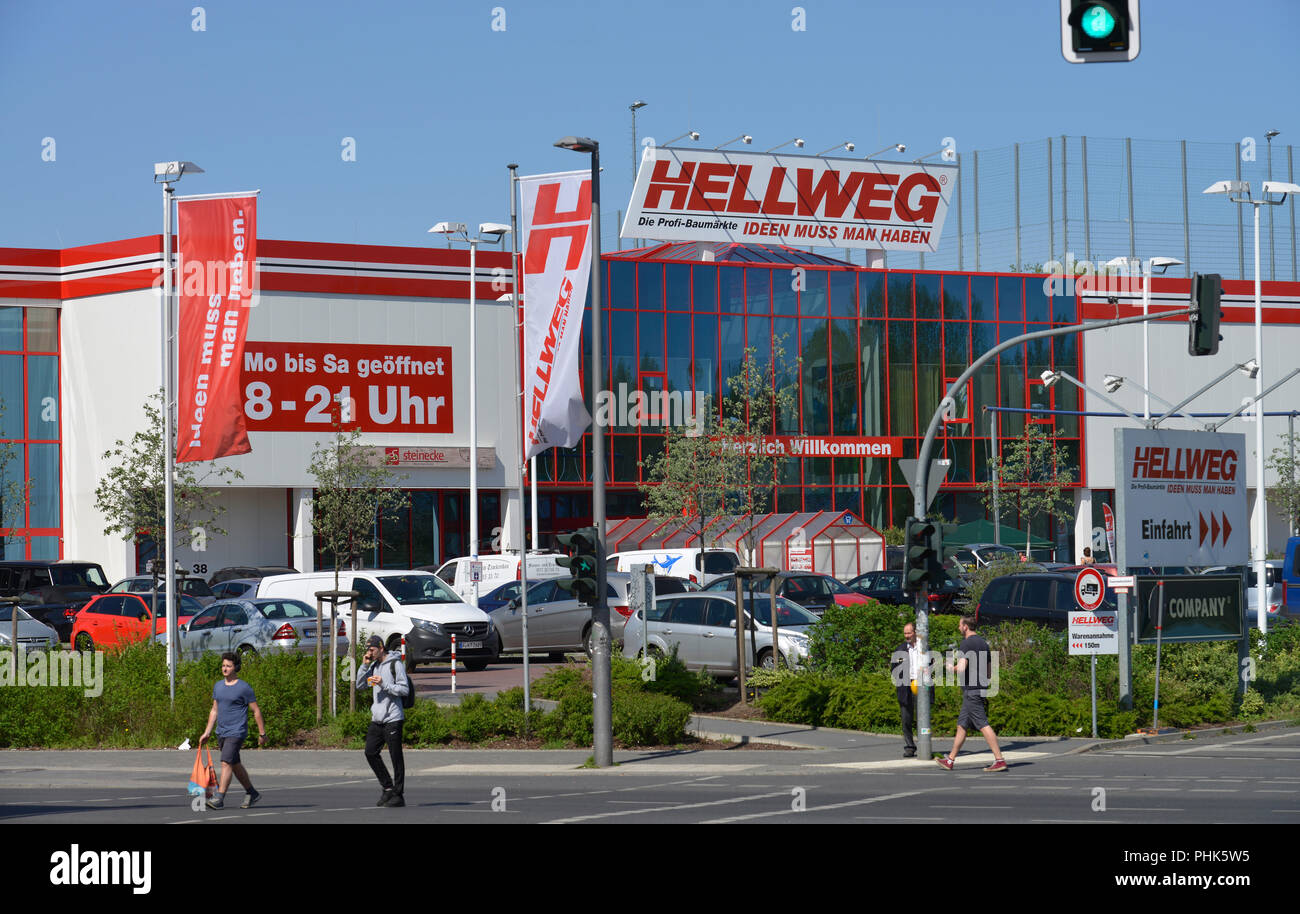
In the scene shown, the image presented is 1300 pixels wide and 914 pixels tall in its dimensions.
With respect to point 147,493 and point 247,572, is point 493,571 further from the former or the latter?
point 147,493

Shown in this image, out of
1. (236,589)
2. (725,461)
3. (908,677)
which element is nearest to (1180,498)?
(908,677)

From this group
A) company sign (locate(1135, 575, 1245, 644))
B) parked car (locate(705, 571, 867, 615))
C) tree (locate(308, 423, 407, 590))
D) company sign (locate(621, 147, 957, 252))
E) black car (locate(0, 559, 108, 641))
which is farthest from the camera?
company sign (locate(621, 147, 957, 252))

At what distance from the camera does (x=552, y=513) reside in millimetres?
55500

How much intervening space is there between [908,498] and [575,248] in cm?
3915

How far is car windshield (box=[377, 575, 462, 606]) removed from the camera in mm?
29344

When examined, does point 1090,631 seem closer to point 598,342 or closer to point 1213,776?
point 1213,776

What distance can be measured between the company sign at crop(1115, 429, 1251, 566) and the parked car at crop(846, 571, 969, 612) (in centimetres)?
960

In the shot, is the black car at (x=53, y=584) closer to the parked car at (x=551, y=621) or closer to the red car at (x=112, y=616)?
the red car at (x=112, y=616)

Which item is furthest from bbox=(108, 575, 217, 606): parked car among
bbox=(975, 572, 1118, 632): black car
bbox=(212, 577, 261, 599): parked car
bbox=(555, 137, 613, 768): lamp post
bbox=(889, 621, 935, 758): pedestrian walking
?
bbox=(889, 621, 935, 758): pedestrian walking

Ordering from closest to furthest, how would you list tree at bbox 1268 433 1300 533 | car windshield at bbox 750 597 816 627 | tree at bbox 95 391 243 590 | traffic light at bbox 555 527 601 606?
traffic light at bbox 555 527 601 606 < car windshield at bbox 750 597 816 627 < tree at bbox 95 391 243 590 < tree at bbox 1268 433 1300 533

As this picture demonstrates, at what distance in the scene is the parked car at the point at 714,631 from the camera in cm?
2598

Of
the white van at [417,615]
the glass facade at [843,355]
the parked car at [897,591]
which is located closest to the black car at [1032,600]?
the parked car at [897,591]

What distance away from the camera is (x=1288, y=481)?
58.6m

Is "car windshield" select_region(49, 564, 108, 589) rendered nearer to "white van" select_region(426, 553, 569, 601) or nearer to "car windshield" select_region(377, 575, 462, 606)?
"white van" select_region(426, 553, 569, 601)
